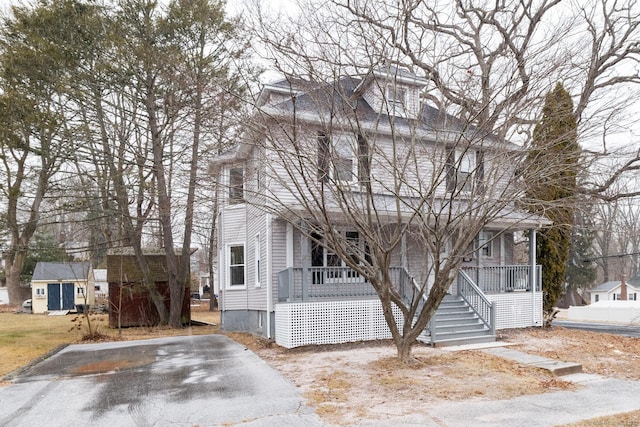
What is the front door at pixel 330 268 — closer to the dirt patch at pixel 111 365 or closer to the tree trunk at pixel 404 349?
the tree trunk at pixel 404 349

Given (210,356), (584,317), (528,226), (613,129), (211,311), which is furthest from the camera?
(211,311)

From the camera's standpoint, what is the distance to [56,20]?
1708 cm

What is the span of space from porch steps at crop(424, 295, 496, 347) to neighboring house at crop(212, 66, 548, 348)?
0.07 meters

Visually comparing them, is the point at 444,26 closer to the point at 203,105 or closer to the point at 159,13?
the point at 203,105

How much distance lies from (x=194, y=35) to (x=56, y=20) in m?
4.83

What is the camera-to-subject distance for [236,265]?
16344mm

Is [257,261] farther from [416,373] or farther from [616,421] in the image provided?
[616,421]

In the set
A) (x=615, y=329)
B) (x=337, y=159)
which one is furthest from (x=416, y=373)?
(x=615, y=329)

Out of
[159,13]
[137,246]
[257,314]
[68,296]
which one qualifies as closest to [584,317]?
[257,314]

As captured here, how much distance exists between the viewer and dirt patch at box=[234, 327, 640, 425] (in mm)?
6781

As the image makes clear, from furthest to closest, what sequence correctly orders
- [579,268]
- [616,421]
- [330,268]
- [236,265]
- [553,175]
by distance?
[579,268] → [236,265] → [330,268] → [553,175] → [616,421]

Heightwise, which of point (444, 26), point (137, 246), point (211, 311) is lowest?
point (211, 311)

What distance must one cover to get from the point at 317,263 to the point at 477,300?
15.1ft

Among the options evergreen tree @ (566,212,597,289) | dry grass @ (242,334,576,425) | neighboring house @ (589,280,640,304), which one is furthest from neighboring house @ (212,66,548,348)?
neighboring house @ (589,280,640,304)
